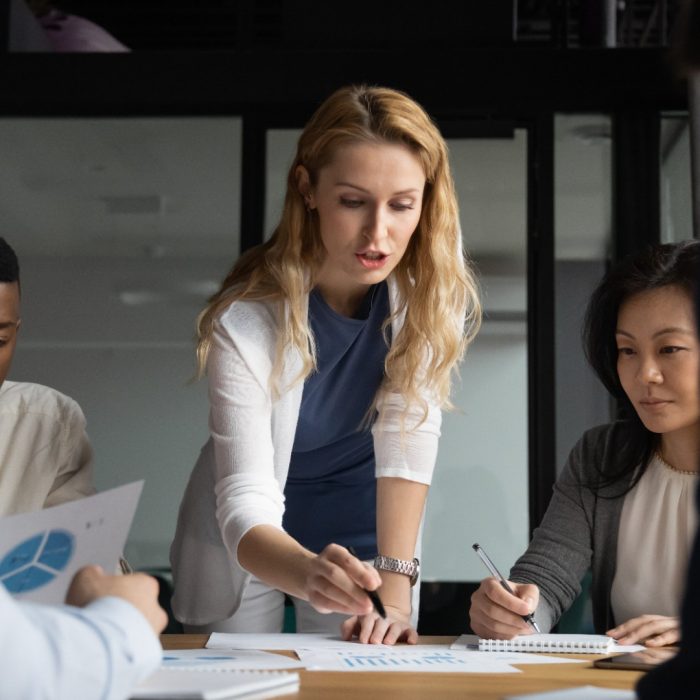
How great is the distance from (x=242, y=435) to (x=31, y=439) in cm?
46

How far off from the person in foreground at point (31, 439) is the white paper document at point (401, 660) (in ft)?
2.32

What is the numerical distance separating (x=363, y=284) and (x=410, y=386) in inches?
8.5

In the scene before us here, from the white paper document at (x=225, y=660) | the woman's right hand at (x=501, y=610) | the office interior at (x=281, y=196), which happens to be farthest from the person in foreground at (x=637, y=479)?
the office interior at (x=281, y=196)

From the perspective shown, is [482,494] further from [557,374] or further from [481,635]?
[481,635]

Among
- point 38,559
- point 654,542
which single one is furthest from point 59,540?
point 654,542

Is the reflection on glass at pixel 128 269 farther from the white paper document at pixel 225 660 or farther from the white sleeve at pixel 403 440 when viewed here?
the white paper document at pixel 225 660

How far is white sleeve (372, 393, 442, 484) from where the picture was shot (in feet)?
6.15

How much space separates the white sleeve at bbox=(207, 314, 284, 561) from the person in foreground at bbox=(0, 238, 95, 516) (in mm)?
338

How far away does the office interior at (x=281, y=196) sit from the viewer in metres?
3.42

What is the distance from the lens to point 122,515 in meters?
1.13

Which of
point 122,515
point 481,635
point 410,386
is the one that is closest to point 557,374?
point 410,386

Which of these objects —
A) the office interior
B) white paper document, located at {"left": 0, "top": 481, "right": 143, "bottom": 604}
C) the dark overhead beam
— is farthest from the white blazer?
the dark overhead beam

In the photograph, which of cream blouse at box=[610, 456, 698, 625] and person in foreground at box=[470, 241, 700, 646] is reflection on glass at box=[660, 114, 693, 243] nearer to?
person in foreground at box=[470, 241, 700, 646]

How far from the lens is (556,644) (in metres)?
1.55
